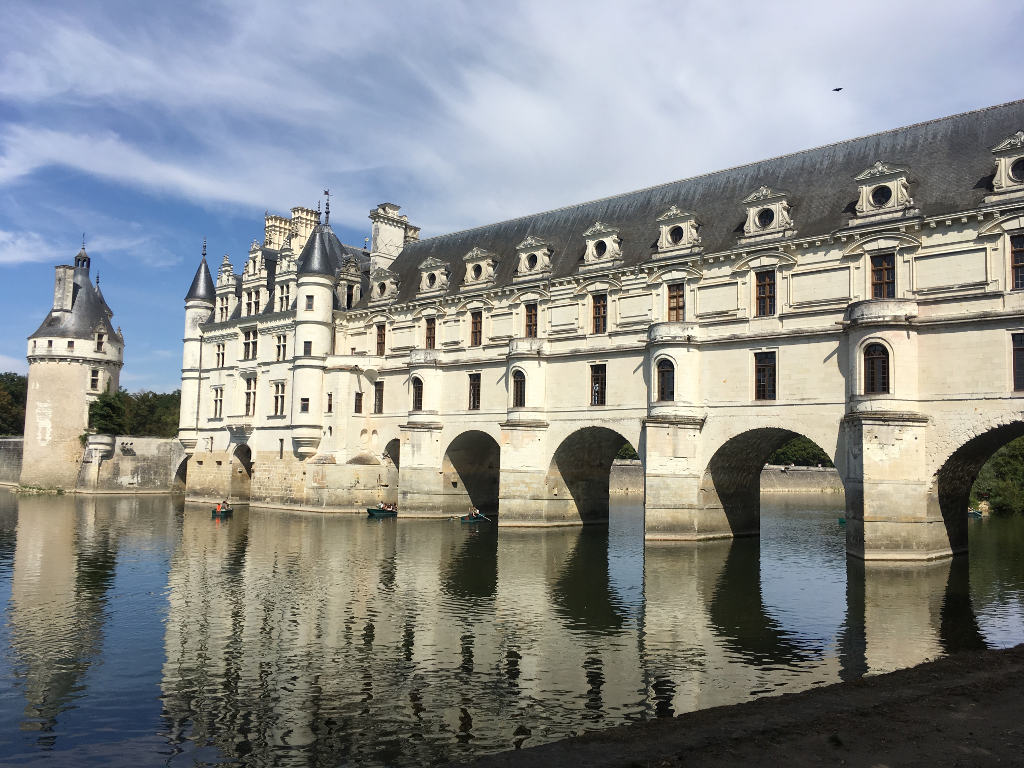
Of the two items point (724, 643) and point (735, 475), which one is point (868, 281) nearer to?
point (735, 475)

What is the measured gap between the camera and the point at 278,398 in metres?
53.2

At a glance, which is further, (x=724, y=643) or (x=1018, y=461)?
(x=1018, y=461)

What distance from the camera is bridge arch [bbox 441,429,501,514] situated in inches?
1759

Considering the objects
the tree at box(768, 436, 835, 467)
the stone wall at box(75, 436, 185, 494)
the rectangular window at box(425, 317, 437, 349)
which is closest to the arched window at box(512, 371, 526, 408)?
the rectangular window at box(425, 317, 437, 349)

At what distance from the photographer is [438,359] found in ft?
147

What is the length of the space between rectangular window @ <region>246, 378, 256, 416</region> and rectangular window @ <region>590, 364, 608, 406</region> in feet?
90.1

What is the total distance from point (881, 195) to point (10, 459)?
72.9m

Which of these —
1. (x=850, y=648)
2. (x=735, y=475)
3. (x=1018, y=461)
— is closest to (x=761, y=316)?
(x=735, y=475)

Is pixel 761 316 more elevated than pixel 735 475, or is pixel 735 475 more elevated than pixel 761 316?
pixel 761 316

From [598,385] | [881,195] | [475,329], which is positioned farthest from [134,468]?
[881,195]

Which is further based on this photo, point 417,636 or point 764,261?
point 764,261

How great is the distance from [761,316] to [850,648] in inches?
703

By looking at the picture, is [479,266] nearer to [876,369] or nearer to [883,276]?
[883,276]

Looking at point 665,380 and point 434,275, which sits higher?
point 434,275
